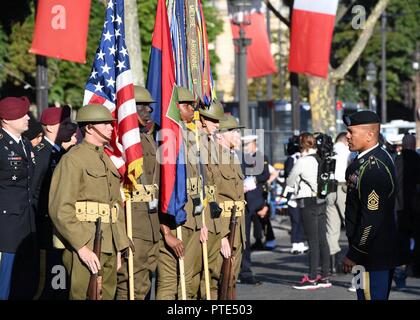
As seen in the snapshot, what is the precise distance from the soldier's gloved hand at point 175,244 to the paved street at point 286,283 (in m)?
3.40

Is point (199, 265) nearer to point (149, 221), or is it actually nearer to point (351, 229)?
point (149, 221)

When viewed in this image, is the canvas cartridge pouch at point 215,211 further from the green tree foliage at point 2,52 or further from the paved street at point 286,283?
the green tree foliage at point 2,52

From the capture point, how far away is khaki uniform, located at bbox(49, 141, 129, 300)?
9.20 m

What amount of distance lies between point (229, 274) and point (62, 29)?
5.61 metres

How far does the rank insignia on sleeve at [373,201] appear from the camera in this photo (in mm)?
8953

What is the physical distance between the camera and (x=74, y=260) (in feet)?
30.6

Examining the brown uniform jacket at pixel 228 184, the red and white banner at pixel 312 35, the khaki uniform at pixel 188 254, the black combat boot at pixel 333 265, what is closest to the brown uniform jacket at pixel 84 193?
the khaki uniform at pixel 188 254

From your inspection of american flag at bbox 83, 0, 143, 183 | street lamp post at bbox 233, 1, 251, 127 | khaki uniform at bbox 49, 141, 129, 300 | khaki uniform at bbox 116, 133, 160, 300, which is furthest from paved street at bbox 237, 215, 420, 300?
khaki uniform at bbox 49, 141, 129, 300

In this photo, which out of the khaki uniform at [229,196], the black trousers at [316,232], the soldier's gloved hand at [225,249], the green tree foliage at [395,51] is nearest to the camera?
the soldier's gloved hand at [225,249]

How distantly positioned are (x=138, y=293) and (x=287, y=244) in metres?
11.8

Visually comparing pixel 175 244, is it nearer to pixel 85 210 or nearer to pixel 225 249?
pixel 225 249

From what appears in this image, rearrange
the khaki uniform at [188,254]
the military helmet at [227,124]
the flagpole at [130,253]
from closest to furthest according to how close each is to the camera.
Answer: the flagpole at [130,253]
the khaki uniform at [188,254]
the military helmet at [227,124]

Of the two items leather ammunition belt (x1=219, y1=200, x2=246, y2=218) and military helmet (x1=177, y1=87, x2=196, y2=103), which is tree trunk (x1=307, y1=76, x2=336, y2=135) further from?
military helmet (x1=177, y1=87, x2=196, y2=103)
